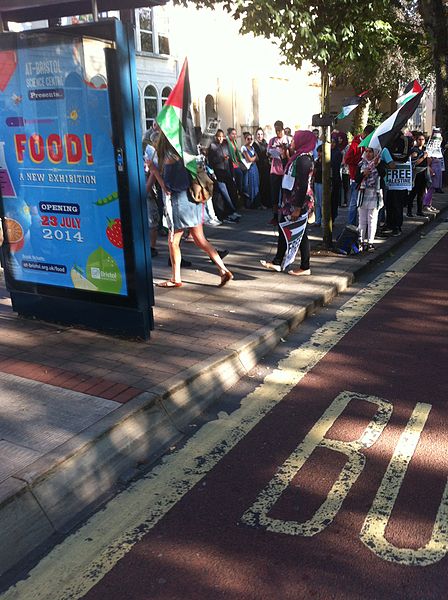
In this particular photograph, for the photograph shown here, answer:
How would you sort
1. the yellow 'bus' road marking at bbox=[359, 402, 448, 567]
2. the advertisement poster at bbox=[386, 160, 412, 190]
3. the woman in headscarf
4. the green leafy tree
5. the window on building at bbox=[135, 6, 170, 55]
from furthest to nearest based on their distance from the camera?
1. the window on building at bbox=[135, 6, 170, 55]
2. the advertisement poster at bbox=[386, 160, 412, 190]
3. the green leafy tree
4. the woman in headscarf
5. the yellow 'bus' road marking at bbox=[359, 402, 448, 567]

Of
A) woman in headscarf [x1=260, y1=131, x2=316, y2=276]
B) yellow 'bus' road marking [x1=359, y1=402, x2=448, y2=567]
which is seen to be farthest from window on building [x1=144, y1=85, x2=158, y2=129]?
yellow 'bus' road marking [x1=359, y1=402, x2=448, y2=567]

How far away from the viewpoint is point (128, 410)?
3.98m

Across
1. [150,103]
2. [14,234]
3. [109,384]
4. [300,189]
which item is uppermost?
[150,103]

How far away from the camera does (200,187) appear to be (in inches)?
279

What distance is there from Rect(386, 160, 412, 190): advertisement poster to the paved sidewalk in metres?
3.67

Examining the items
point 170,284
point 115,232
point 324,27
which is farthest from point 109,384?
point 324,27

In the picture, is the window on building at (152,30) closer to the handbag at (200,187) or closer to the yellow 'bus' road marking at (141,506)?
the handbag at (200,187)

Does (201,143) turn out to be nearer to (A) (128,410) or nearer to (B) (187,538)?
(A) (128,410)

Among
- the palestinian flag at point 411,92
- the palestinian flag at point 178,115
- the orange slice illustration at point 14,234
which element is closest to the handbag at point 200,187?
the palestinian flag at point 178,115

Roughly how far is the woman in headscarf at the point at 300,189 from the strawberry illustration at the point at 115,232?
3.07 m

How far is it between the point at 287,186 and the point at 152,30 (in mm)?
15339

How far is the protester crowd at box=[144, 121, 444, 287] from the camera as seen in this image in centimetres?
714

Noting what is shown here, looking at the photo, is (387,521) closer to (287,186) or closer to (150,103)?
(287,186)

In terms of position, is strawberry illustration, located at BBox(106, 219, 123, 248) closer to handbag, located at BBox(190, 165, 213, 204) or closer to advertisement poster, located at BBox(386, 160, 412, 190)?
handbag, located at BBox(190, 165, 213, 204)
